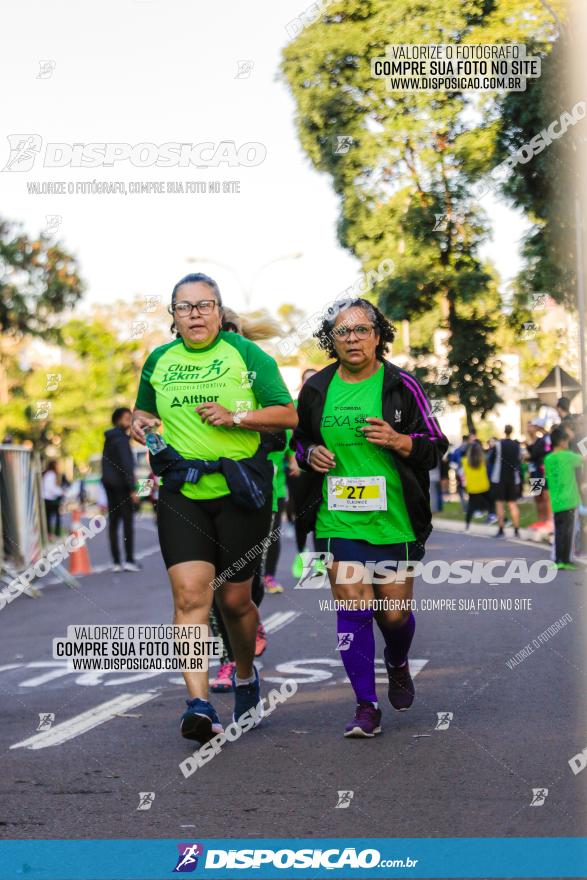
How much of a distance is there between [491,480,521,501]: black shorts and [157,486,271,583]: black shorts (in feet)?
44.7

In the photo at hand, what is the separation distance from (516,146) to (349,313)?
20.5 feet

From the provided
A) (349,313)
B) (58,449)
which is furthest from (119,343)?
(349,313)

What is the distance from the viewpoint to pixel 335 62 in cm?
1098

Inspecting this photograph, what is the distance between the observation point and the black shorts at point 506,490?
19.1 m

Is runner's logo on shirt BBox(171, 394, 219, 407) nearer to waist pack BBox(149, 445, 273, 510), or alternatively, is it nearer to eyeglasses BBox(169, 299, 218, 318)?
waist pack BBox(149, 445, 273, 510)

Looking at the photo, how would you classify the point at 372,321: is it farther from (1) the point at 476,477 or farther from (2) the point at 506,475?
(1) the point at 476,477

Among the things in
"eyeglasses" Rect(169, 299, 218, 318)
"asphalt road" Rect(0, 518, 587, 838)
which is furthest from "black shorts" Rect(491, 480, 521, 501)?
"eyeglasses" Rect(169, 299, 218, 318)

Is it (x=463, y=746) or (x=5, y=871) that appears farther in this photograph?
(x=463, y=746)

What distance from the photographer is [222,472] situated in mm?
5723

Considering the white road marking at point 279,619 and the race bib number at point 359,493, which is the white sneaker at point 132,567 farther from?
the race bib number at point 359,493

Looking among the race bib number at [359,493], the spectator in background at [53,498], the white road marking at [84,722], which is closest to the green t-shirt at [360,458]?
the race bib number at [359,493]

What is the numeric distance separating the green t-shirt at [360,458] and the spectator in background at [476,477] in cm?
1361

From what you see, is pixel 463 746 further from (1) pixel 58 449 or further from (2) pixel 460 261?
(1) pixel 58 449

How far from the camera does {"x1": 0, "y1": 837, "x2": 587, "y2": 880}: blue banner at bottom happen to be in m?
3.78
